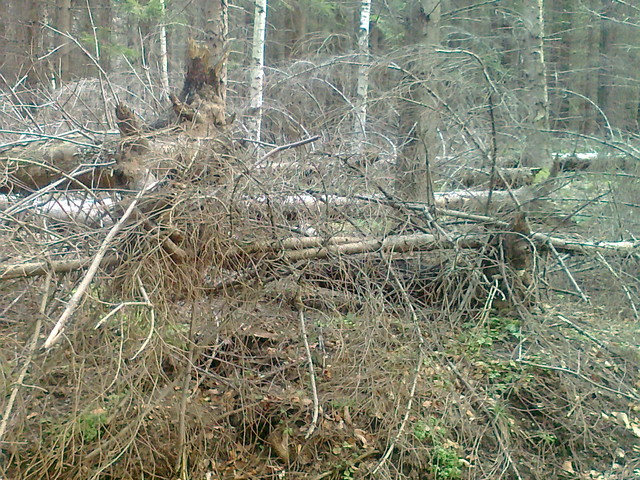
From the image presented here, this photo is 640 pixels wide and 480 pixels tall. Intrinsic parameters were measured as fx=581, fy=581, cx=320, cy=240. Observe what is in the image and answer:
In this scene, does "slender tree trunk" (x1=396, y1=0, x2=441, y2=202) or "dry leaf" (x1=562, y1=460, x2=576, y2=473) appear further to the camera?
"slender tree trunk" (x1=396, y1=0, x2=441, y2=202)

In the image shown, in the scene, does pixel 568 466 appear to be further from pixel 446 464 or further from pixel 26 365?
pixel 26 365

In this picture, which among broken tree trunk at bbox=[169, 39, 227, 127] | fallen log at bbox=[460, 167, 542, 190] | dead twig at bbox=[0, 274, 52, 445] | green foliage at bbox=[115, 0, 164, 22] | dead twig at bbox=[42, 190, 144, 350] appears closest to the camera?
dead twig at bbox=[42, 190, 144, 350]

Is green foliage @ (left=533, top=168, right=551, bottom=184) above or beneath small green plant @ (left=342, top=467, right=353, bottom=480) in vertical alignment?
above

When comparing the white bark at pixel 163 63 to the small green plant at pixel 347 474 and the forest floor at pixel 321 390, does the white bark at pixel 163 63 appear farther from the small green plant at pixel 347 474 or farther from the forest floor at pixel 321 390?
the small green plant at pixel 347 474

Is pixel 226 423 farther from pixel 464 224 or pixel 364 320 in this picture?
pixel 464 224

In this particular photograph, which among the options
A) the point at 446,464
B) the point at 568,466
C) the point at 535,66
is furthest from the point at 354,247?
the point at 535,66

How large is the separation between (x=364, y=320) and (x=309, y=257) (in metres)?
0.60

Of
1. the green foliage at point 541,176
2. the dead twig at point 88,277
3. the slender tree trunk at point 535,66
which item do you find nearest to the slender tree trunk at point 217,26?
the dead twig at point 88,277

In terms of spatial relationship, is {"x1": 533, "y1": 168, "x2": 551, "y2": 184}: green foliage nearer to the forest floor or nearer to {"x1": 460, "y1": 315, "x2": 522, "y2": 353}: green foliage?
the forest floor

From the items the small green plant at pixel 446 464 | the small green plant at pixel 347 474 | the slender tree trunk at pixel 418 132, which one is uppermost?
the slender tree trunk at pixel 418 132

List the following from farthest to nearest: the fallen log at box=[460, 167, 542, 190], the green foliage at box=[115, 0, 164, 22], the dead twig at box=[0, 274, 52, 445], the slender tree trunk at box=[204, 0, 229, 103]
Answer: the green foliage at box=[115, 0, 164, 22] → the slender tree trunk at box=[204, 0, 229, 103] → the fallen log at box=[460, 167, 542, 190] → the dead twig at box=[0, 274, 52, 445]

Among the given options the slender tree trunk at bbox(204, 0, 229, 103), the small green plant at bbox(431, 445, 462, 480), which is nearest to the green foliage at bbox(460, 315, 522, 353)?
the small green plant at bbox(431, 445, 462, 480)

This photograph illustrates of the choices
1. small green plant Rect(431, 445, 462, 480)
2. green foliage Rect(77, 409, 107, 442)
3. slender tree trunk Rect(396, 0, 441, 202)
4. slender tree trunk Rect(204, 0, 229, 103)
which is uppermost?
slender tree trunk Rect(204, 0, 229, 103)

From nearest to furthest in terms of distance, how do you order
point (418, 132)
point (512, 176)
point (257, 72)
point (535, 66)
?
1. point (418, 132)
2. point (512, 176)
3. point (535, 66)
4. point (257, 72)
